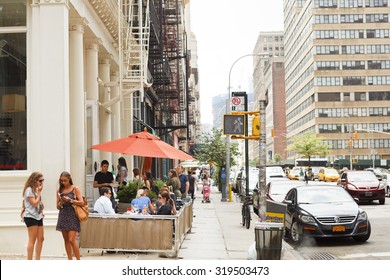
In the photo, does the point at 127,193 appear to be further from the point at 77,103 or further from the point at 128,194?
the point at 77,103

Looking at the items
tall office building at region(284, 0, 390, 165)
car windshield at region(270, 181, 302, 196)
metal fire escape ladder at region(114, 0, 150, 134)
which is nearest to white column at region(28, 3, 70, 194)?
metal fire escape ladder at region(114, 0, 150, 134)

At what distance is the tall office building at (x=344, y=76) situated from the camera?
6831 centimetres

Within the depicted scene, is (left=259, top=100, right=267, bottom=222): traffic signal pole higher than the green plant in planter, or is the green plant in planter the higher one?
(left=259, top=100, right=267, bottom=222): traffic signal pole

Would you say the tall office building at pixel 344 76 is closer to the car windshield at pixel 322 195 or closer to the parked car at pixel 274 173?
the parked car at pixel 274 173

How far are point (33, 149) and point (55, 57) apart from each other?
1975 millimetres

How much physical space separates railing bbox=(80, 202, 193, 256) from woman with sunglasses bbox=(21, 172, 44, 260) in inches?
71.9

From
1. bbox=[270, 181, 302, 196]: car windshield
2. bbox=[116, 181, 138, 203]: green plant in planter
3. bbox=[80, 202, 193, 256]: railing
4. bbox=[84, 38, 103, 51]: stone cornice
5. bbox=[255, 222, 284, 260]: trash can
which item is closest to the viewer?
bbox=[255, 222, 284, 260]: trash can

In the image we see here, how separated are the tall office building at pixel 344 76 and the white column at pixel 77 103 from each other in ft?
136

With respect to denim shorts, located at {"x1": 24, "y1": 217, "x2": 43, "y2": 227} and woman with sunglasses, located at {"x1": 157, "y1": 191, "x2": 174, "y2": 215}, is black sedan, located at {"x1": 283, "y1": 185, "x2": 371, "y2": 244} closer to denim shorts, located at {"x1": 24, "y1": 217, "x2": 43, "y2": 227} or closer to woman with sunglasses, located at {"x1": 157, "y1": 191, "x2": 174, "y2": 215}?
woman with sunglasses, located at {"x1": 157, "y1": 191, "x2": 174, "y2": 215}

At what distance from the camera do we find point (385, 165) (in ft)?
296

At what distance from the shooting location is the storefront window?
12.6 m

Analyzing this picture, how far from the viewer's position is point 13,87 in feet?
41.8
